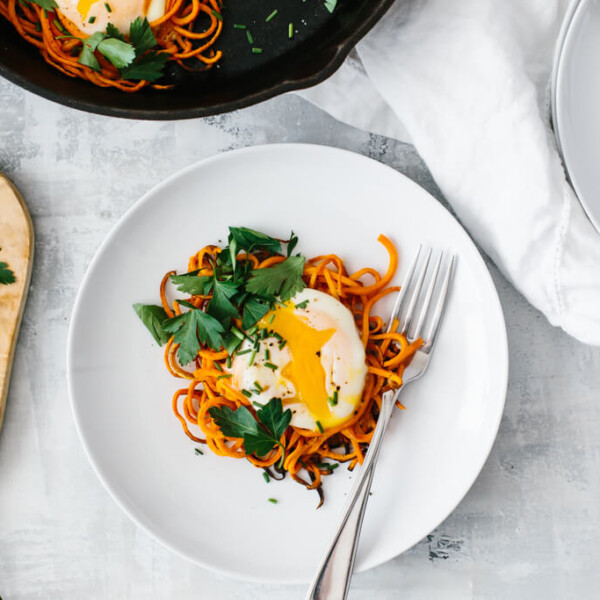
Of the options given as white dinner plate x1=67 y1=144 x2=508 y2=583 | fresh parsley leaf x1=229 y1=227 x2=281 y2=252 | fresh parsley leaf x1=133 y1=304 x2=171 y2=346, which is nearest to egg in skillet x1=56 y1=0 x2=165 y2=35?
white dinner plate x1=67 y1=144 x2=508 y2=583

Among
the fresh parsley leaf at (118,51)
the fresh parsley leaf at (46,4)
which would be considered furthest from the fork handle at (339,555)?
the fresh parsley leaf at (46,4)

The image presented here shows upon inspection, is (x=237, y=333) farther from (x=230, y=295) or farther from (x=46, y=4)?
(x=46, y=4)

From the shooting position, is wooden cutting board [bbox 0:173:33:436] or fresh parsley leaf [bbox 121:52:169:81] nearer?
fresh parsley leaf [bbox 121:52:169:81]

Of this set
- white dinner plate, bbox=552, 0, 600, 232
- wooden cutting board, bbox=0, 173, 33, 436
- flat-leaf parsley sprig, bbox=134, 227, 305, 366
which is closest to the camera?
white dinner plate, bbox=552, 0, 600, 232

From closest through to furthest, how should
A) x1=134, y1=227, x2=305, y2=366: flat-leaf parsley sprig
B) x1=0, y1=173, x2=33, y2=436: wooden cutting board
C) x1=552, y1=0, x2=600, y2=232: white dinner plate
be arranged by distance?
x1=552, y1=0, x2=600, y2=232: white dinner plate, x1=134, y1=227, x2=305, y2=366: flat-leaf parsley sprig, x1=0, y1=173, x2=33, y2=436: wooden cutting board

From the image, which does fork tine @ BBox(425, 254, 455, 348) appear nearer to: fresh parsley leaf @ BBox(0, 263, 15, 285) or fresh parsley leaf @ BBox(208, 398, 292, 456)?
fresh parsley leaf @ BBox(208, 398, 292, 456)

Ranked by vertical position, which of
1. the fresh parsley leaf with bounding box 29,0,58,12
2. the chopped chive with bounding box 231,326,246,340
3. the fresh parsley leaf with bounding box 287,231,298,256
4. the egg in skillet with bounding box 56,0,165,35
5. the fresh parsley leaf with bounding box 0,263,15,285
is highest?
the fresh parsley leaf with bounding box 29,0,58,12

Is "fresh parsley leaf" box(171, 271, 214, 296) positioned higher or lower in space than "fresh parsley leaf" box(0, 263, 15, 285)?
higher

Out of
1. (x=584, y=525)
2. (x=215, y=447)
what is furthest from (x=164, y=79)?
(x=584, y=525)
